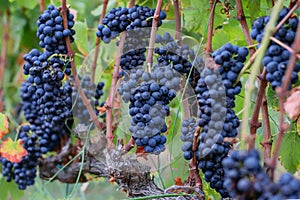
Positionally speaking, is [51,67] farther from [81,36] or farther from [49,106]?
[81,36]

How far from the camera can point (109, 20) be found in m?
1.49

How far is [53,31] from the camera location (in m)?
1.47

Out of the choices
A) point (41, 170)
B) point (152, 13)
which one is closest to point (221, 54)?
point (152, 13)

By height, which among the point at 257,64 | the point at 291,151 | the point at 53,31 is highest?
the point at 53,31

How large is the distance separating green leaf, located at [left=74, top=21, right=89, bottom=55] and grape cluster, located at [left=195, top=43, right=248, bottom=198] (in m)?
0.99

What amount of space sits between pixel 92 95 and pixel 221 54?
0.97m

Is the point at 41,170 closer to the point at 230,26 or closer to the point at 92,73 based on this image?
the point at 92,73

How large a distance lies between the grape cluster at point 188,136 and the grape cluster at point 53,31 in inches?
19.1

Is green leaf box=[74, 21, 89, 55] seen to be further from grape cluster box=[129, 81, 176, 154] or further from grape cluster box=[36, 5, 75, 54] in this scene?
grape cluster box=[129, 81, 176, 154]

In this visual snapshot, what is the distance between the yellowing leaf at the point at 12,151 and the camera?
1.85 metres

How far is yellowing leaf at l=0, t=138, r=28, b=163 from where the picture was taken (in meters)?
1.85

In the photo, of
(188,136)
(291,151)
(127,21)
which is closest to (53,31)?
(127,21)

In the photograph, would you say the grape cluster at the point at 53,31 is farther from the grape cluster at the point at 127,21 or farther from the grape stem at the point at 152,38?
the grape stem at the point at 152,38

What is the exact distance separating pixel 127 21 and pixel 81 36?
0.56 metres
